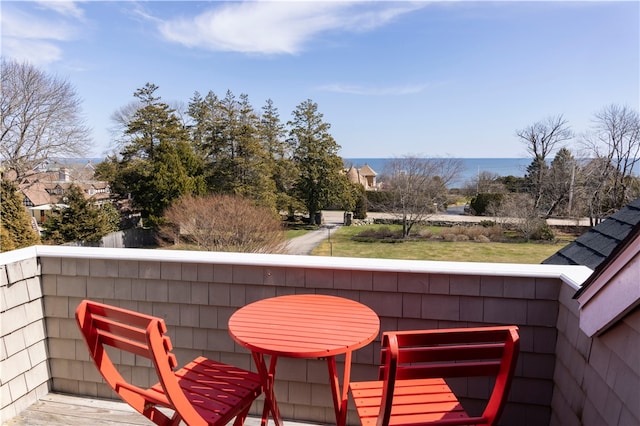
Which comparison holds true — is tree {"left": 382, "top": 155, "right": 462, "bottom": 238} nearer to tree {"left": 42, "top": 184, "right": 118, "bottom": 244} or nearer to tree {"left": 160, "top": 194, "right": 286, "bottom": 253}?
tree {"left": 160, "top": 194, "right": 286, "bottom": 253}

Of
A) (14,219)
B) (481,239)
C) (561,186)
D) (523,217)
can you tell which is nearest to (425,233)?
(481,239)

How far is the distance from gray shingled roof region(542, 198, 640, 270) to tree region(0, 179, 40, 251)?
12.4 m

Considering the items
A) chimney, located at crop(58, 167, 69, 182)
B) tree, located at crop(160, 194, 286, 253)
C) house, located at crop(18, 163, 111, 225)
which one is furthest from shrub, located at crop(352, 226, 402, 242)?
chimney, located at crop(58, 167, 69, 182)

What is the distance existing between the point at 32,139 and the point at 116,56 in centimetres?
498

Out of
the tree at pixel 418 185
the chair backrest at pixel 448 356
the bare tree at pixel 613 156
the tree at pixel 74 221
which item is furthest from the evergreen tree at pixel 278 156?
the chair backrest at pixel 448 356

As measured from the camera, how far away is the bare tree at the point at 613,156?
63.6 feet

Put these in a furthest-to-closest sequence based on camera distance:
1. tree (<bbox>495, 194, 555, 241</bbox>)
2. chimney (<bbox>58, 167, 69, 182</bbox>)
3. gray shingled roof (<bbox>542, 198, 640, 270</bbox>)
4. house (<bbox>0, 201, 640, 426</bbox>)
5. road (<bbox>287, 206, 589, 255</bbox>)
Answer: tree (<bbox>495, 194, 555, 241</bbox>)
road (<bbox>287, 206, 589, 255</bbox>)
chimney (<bbox>58, 167, 69, 182</bbox>)
gray shingled roof (<bbox>542, 198, 640, 270</bbox>)
house (<bbox>0, 201, 640, 426</bbox>)

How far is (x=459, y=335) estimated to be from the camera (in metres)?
1.18

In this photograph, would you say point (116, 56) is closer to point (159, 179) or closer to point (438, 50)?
point (159, 179)

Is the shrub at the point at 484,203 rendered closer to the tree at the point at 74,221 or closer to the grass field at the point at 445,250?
the grass field at the point at 445,250

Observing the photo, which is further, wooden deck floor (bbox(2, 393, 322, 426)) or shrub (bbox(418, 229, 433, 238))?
shrub (bbox(418, 229, 433, 238))

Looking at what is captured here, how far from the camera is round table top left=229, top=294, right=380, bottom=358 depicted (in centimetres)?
148

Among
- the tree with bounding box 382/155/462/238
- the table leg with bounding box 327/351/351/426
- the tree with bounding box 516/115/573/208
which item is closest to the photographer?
the table leg with bounding box 327/351/351/426

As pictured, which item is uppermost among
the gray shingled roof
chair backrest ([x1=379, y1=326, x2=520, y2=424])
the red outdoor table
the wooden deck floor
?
the gray shingled roof
